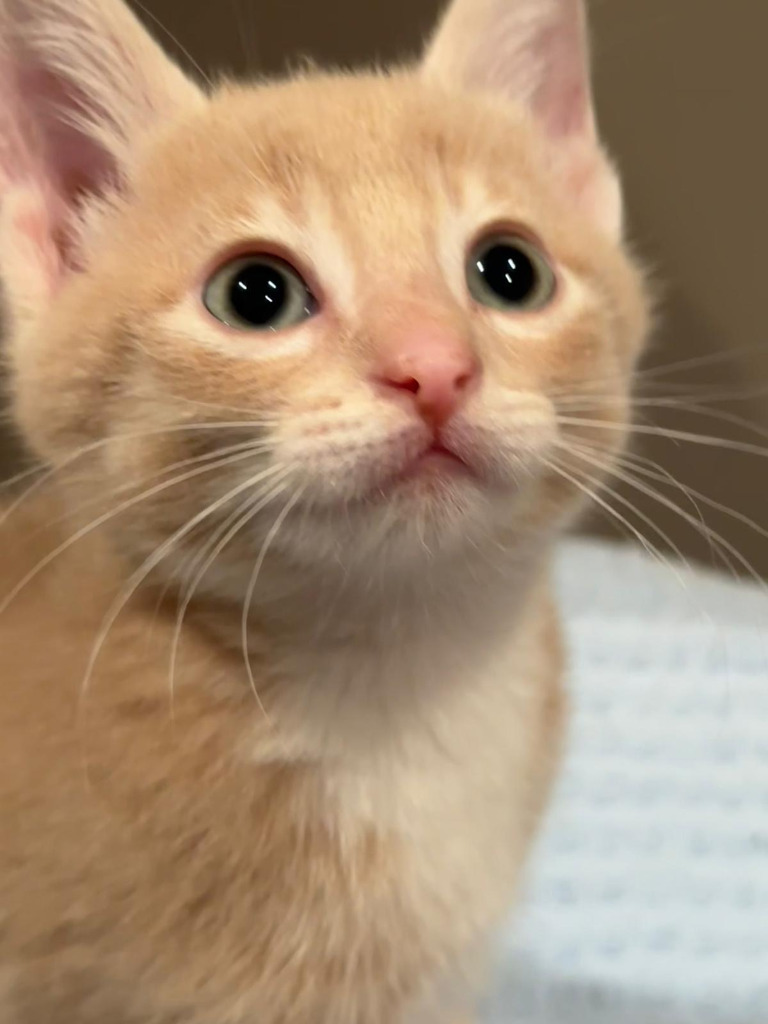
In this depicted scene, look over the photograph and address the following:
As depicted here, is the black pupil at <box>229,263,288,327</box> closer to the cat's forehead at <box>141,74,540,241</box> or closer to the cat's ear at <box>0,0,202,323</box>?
the cat's forehead at <box>141,74,540,241</box>

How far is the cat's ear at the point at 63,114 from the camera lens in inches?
27.4

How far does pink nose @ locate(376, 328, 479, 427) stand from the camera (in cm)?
56

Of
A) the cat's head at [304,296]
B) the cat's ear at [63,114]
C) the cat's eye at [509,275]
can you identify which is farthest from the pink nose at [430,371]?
the cat's ear at [63,114]

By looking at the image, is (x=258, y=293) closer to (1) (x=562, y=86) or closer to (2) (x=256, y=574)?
(2) (x=256, y=574)

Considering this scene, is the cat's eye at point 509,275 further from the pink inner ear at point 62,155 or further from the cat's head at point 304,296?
the pink inner ear at point 62,155

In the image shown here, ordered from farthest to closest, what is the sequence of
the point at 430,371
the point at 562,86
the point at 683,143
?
the point at 683,143
the point at 562,86
the point at 430,371

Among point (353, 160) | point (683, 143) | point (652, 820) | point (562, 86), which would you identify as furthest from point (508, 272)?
point (683, 143)

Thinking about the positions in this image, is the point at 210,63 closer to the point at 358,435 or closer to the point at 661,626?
the point at 661,626

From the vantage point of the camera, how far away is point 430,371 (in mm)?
556

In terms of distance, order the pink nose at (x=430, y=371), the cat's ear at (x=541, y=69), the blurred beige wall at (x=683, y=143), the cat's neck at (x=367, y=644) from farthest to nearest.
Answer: the blurred beige wall at (x=683, y=143)
the cat's ear at (x=541, y=69)
the cat's neck at (x=367, y=644)
the pink nose at (x=430, y=371)

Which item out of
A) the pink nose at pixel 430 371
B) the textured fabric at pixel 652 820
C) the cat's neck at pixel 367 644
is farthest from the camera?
the textured fabric at pixel 652 820

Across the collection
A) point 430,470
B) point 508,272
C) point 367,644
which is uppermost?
point 508,272

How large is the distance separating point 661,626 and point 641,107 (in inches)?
24.6

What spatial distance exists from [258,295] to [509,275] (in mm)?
149
